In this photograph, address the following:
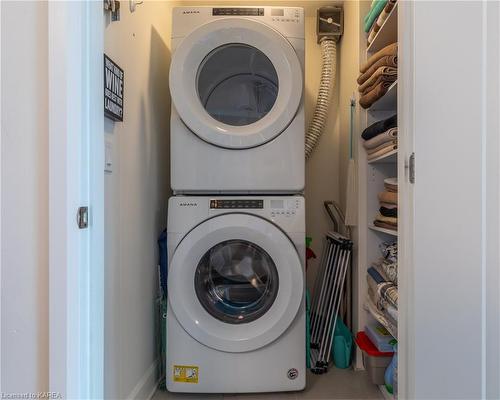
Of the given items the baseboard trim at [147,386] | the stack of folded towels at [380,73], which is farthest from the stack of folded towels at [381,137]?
the baseboard trim at [147,386]

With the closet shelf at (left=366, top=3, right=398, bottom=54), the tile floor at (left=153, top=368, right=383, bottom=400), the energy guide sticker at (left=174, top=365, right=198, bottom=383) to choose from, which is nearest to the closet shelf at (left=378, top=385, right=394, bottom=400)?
the tile floor at (left=153, top=368, right=383, bottom=400)

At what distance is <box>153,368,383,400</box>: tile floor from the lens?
158 centimetres

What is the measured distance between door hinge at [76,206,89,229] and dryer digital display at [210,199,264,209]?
2.58ft

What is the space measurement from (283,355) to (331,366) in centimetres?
47

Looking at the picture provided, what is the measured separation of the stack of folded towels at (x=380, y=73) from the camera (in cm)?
151

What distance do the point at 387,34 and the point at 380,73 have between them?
21cm

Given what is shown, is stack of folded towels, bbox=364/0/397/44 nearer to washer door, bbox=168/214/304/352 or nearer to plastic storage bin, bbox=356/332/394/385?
washer door, bbox=168/214/304/352

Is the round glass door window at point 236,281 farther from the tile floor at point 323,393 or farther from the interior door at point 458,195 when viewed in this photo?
the interior door at point 458,195

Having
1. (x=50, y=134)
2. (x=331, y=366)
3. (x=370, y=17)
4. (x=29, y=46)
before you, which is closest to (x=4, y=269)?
(x=50, y=134)

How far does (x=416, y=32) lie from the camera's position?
0.80 metres

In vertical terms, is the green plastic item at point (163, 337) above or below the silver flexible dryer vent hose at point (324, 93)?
below

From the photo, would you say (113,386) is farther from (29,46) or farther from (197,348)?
(29,46)

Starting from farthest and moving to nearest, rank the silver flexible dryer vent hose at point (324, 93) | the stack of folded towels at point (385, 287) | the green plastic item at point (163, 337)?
the silver flexible dryer vent hose at point (324, 93) → the green plastic item at point (163, 337) → the stack of folded towels at point (385, 287)

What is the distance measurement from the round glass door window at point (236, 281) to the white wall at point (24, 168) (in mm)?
832
